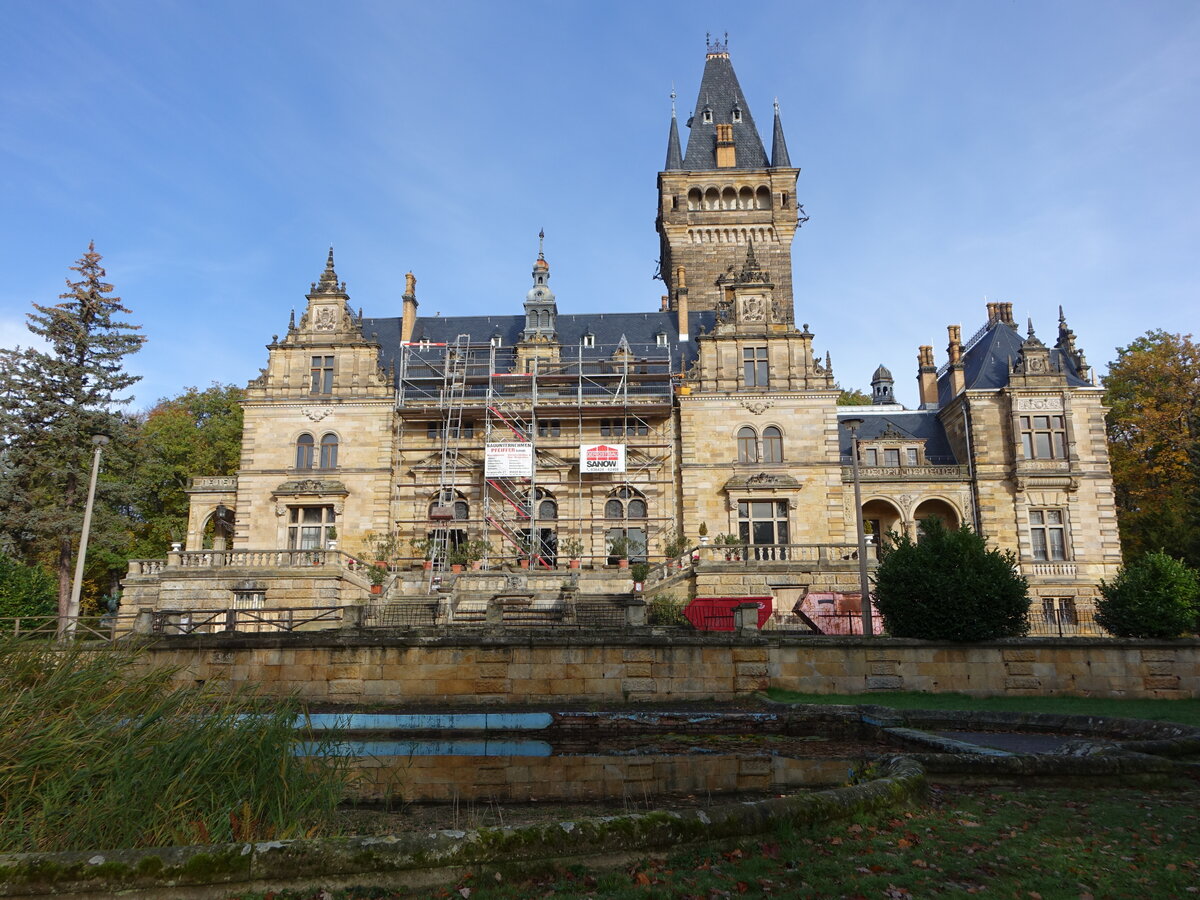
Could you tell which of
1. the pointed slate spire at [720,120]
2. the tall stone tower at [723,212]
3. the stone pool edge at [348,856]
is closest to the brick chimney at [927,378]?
the tall stone tower at [723,212]

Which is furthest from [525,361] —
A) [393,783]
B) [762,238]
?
[393,783]

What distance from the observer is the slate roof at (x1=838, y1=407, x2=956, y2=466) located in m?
41.9

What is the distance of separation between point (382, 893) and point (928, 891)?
3.64 m

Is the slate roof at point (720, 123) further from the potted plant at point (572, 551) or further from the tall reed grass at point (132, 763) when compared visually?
the tall reed grass at point (132, 763)

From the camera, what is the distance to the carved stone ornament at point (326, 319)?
1550 inches

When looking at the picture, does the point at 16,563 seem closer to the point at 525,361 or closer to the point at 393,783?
the point at 525,361

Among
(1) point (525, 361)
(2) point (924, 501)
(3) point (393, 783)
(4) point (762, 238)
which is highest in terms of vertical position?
(4) point (762, 238)

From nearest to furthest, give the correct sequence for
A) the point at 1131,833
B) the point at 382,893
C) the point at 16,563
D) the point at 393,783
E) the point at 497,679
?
the point at 382,893
the point at 1131,833
the point at 393,783
the point at 497,679
the point at 16,563

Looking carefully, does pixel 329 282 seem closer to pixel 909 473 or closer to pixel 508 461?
pixel 508 461

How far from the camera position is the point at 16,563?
95.9 ft

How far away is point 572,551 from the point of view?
35656mm

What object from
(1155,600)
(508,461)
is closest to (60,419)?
(508,461)

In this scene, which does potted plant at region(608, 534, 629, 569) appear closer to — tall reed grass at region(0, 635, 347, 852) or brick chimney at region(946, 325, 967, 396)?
brick chimney at region(946, 325, 967, 396)

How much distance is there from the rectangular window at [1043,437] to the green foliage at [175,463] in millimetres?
39273
